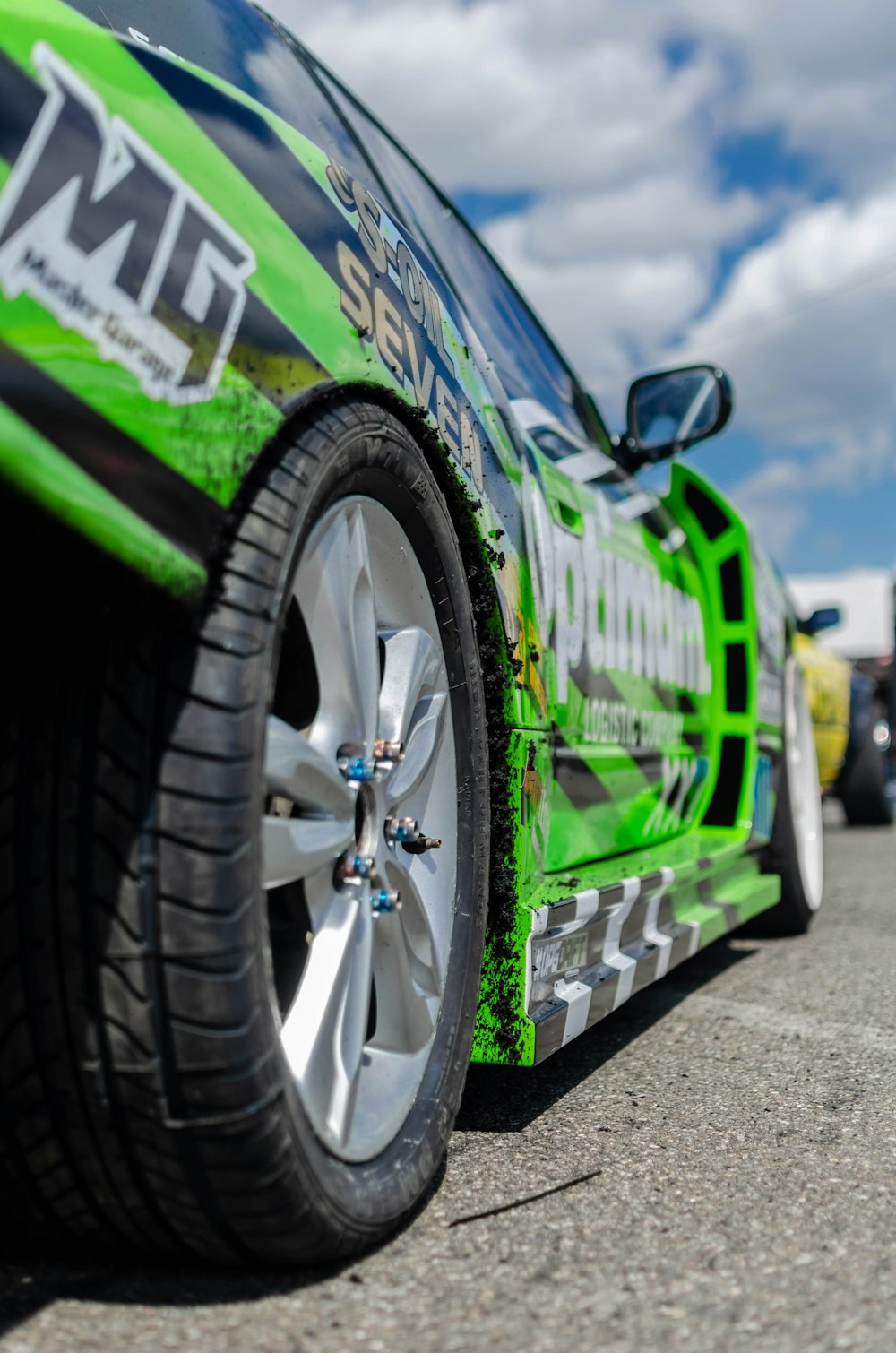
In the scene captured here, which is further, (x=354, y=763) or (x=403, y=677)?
(x=403, y=677)

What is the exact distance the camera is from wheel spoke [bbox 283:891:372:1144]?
1285 mm

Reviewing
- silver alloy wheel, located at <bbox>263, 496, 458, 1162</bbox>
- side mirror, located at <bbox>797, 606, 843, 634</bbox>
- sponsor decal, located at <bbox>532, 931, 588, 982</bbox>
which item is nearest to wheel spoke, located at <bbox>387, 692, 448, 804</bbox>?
silver alloy wheel, located at <bbox>263, 496, 458, 1162</bbox>

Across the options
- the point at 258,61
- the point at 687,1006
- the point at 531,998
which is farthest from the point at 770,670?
the point at 258,61

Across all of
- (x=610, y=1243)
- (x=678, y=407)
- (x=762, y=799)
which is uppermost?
(x=678, y=407)

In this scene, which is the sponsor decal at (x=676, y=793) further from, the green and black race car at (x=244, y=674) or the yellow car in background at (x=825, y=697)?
the yellow car in background at (x=825, y=697)

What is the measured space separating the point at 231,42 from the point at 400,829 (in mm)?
1091

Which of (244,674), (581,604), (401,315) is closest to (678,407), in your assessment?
(581,604)

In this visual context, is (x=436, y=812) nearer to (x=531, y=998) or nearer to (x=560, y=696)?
(x=531, y=998)

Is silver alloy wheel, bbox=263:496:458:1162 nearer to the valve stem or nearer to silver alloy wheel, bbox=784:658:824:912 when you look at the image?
the valve stem

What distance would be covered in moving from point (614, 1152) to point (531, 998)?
25cm

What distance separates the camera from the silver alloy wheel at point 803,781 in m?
4.02

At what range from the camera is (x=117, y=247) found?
3.31ft

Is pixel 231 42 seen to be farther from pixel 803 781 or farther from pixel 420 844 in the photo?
pixel 803 781

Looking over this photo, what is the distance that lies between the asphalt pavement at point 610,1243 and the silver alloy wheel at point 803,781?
5.25 ft
